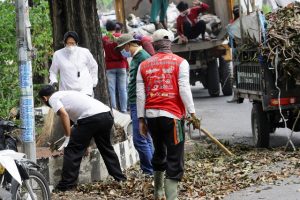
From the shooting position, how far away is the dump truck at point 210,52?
64.9 feet

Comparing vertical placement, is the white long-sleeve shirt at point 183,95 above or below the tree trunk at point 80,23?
below

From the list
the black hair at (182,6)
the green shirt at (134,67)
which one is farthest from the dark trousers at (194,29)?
the green shirt at (134,67)

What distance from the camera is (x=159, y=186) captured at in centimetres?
885

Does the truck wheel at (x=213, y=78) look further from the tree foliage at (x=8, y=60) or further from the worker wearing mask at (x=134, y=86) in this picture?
the worker wearing mask at (x=134, y=86)

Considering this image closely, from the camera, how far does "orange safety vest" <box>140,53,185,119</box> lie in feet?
27.6

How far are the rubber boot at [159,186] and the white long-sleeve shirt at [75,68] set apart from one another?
2571mm

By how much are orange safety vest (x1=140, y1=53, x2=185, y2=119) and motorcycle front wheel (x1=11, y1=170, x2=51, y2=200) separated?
4.36ft

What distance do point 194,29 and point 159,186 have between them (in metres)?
11.1

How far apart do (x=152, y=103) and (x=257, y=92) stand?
3734mm

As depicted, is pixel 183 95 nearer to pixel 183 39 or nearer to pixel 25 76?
pixel 25 76

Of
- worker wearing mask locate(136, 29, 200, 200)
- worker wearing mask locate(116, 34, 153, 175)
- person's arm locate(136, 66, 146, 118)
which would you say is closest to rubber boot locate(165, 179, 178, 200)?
worker wearing mask locate(136, 29, 200, 200)

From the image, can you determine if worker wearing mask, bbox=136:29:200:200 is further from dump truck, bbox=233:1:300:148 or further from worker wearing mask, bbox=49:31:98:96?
dump truck, bbox=233:1:300:148

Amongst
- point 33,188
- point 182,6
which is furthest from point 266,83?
point 182,6

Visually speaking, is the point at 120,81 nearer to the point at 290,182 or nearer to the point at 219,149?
the point at 219,149
